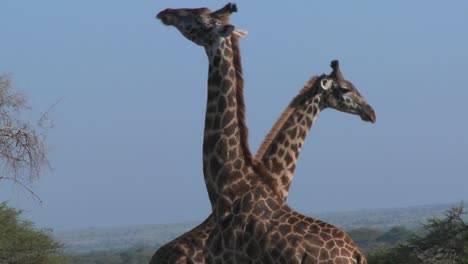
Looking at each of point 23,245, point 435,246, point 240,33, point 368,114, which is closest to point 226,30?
point 240,33

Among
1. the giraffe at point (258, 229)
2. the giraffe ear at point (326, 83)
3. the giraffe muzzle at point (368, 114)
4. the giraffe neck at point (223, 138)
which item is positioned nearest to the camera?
the giraffe at point (258, 229)

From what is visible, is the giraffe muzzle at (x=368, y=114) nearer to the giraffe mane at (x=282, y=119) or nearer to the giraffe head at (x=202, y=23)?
the giraffe mane at (x=282, y=119)

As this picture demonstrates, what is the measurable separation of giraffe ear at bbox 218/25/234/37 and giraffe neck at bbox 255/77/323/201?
1.42 meters

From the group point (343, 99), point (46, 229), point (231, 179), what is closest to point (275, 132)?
point (343, 99)

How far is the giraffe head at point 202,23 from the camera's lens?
9555mm

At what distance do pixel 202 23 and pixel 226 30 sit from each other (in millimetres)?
315

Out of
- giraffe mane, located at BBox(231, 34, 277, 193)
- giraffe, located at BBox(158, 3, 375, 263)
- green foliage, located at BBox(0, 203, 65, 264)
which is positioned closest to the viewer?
giraffe, located at BBox(158, 3, 375, 263)

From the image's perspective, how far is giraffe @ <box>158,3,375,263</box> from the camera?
891 centimetres

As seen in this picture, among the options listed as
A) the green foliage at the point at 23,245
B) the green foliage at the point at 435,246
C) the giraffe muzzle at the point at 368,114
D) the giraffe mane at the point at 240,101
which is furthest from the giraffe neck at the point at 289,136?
the green foliage at the point at 23,245

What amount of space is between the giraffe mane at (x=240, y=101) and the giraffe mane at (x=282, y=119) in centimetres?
81

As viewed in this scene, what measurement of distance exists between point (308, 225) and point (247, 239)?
0.54 metres

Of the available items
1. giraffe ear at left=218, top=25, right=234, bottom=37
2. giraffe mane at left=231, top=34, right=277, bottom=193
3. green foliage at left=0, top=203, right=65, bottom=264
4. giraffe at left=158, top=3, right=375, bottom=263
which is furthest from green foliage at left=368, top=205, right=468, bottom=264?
giraffe ear at left=218, top=25, right=234, bottom=37

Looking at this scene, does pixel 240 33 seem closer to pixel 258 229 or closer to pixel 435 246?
pixel 258 229

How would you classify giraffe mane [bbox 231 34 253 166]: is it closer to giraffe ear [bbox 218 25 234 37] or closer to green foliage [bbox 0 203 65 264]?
giraffe ear [bbox 218 25 234 37]
